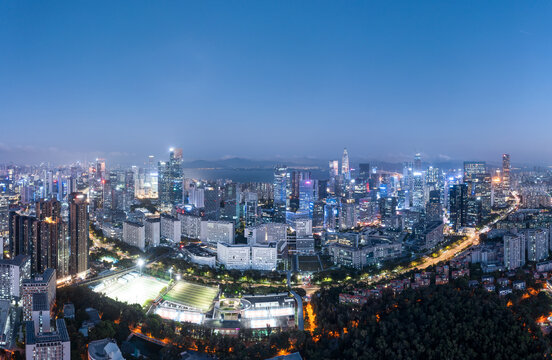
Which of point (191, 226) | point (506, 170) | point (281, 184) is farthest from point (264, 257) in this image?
point (506, 170)

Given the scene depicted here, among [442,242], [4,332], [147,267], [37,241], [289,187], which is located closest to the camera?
[4,332]

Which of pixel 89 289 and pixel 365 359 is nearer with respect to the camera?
pixel 365 359

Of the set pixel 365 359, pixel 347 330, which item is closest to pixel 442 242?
pixel 347 330

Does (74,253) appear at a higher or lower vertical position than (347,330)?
higher

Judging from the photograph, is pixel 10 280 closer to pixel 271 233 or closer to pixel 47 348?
pixel 47 348

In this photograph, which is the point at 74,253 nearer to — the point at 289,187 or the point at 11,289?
the point at 11,289

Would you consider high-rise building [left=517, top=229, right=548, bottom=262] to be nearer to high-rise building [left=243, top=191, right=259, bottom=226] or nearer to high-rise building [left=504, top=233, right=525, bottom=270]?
high-rise building [left=504, top=233, right=525, bottom=270]
